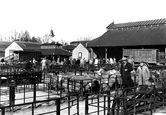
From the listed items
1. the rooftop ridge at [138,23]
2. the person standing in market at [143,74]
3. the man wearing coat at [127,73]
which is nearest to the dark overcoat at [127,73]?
the man wearing coat at [127,73]

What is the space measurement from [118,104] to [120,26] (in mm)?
31819

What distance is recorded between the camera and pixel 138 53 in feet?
97.9

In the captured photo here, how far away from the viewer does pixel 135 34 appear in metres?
34.7

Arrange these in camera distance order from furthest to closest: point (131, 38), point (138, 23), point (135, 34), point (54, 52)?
1. point (54, 52)
2. point (138, 23)
3. point (135, 34)
4. point (131, 38)

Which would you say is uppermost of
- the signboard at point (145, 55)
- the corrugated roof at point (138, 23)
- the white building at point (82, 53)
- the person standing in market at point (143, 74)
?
the corrugated roof at point (138, 23)

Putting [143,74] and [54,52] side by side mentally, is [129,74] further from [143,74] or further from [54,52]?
[54,52]

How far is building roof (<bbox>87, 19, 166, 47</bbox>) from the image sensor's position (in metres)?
31.0

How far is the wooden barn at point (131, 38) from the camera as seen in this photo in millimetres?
30312

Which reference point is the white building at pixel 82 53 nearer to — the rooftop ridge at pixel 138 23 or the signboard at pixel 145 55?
the rooftop ridge at pixel 138 23

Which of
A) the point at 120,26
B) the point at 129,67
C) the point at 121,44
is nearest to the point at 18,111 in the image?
the point at 129,67

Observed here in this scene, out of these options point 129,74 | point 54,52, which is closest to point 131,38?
point 54,52

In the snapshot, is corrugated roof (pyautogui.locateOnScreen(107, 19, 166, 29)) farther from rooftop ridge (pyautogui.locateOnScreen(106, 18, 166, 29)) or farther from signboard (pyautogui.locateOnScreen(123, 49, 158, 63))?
signboard (pyautogui.locateOnScreen(123, 49, 158, 63))

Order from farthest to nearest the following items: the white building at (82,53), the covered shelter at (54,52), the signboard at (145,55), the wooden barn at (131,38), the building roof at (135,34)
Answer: the white building at (82,53) → the covered shelter at (54,52) → the building roof at (135,34) → the wooden barn at (131,38) → the signboard at (145,55)

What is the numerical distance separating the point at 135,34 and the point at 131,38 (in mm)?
1577
